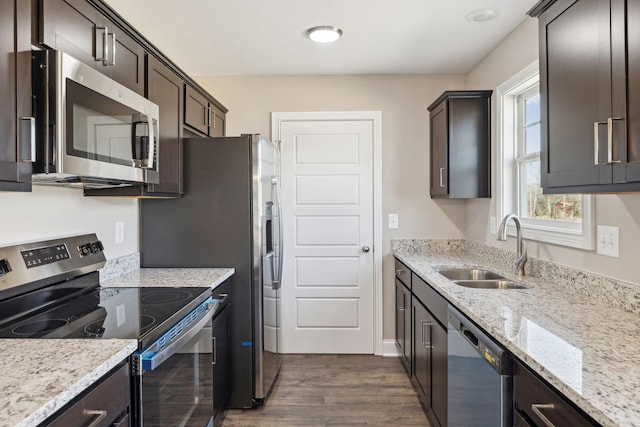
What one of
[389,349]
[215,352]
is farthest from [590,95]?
[389,349]

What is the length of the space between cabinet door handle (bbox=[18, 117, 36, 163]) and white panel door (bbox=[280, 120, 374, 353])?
2285mm

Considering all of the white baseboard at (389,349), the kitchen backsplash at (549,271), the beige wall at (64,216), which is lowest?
the white baseboard at (389,349)

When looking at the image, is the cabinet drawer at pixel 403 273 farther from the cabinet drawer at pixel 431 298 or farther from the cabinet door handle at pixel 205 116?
the cabinet door handle at pixel 205 116

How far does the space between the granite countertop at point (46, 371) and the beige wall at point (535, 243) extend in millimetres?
1926

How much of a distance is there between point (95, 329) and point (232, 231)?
1.18 metres

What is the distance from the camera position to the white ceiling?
7.34 ft

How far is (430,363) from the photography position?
7.42 ft

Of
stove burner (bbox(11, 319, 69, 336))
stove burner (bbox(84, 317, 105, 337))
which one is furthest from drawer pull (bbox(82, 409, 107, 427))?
stove burner (bbox(11, 319, 69, 336))

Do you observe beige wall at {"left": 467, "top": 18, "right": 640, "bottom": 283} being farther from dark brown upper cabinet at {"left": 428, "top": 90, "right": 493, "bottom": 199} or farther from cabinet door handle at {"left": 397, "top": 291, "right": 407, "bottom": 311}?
cabinet door handle at {"left": 397, "top": 291, "right": 407, "bottom": 311}

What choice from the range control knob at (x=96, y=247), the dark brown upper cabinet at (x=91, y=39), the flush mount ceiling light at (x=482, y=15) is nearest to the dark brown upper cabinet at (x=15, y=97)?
the dark brown upper cabinet at (x=91, y=39)

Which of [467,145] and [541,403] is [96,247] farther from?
[467,145]

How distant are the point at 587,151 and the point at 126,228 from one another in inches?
94.9

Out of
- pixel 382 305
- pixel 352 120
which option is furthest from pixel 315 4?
pixel 382 305

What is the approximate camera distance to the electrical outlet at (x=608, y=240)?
171 centimetres
